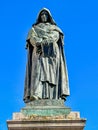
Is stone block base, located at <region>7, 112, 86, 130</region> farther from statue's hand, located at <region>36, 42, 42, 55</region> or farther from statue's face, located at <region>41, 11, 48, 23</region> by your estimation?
A: statue's face, located at <region>41, 11, 48, 23</region>

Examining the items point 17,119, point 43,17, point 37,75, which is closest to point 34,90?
point 37,75

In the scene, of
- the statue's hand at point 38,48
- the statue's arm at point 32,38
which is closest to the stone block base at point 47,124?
the statue's hand at point 38,48

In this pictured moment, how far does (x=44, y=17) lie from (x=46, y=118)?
505 centimetres

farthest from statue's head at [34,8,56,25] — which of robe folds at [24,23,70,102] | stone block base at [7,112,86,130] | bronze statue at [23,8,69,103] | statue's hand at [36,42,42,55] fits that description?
stone block base at [7,112,86,130]

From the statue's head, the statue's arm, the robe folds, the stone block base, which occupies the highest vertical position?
the statue's head

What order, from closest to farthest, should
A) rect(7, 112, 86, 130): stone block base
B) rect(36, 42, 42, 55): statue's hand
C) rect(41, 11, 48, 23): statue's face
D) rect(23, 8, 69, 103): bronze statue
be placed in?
rect(7, 112, 86, 130): stone block base → rect(23, 8, 69, 103): bronze statue → rect(36, 42, 42, 55): statue's hand → rect(41, 11, 48, 23): statue's face

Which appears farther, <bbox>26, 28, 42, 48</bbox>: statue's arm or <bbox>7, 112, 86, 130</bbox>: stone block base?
<bbox>26, 28, 42, 48</bbox>: statue's arm

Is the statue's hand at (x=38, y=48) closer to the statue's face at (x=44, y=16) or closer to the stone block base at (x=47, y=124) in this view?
the statue's face at (x=44, y=16)

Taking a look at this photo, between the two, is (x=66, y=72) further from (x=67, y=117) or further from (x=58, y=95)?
(x=67, y=117)

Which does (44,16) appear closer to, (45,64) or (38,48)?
(38,48)

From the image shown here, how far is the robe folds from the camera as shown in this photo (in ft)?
55.1

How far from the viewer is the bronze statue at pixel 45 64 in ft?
55.1

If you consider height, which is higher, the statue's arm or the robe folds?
the statue's arm

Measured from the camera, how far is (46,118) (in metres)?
15.2
